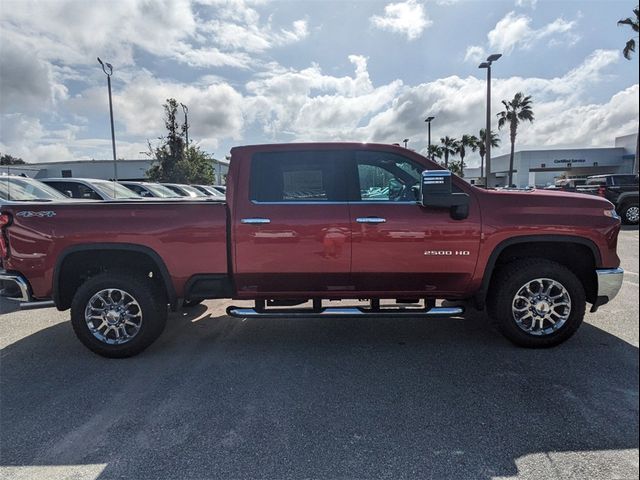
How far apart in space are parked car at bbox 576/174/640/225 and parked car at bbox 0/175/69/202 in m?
14.6

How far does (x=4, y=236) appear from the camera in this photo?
13.4ft

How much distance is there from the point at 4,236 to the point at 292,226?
9.20 ft

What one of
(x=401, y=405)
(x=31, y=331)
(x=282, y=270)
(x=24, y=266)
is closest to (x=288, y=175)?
(x=282, y=270)

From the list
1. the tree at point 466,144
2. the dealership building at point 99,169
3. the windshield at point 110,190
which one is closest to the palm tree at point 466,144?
the tree at point 466,144

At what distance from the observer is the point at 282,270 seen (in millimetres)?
3982

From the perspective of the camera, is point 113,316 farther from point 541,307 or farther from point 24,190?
point 24,190

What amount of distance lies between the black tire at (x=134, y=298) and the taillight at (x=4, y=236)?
32.2 inches

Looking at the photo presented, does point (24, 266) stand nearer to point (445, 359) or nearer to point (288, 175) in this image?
point (288, 175)

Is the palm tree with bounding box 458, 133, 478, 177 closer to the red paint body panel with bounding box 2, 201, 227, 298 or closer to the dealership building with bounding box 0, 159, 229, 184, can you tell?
the dealership building with bounding box 0, 159, 229, 184

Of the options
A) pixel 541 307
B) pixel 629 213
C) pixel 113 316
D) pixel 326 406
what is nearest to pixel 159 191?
pixel 113 316

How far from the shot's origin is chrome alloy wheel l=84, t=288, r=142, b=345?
161 inches

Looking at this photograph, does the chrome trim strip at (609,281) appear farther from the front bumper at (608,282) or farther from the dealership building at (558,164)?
the dealership building at (558,164)

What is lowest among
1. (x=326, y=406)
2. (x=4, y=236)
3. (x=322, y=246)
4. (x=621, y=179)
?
(x=326, y=406)

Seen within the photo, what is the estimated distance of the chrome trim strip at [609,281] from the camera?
397cm
